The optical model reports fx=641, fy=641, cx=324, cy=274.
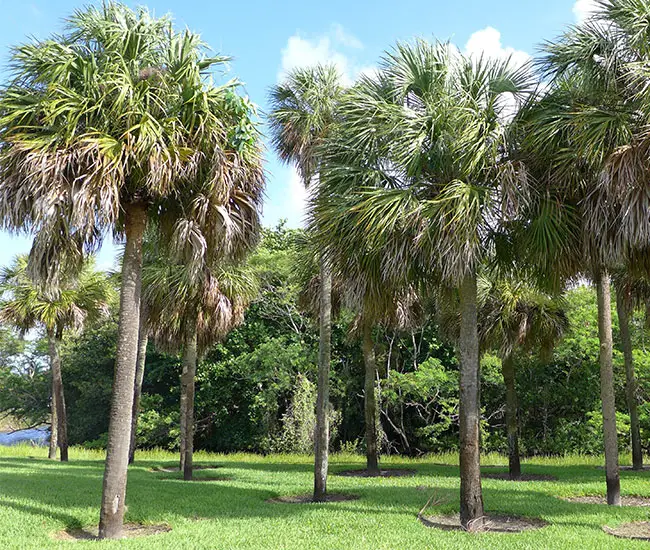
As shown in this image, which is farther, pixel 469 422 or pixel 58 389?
pixel 58 389

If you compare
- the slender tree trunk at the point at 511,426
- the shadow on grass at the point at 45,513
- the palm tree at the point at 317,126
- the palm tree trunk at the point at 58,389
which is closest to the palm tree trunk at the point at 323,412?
the palm tree at the point at 317,126

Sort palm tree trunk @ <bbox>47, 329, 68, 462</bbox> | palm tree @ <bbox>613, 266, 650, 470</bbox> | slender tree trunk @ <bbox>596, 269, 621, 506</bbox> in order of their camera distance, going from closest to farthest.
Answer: palm tree @ <bbox>613, 266, 650, 470</bbox>
slender tree trunk @ <bbox>596, 269, 621, 506</bbox>
palm tree trunk @ <bbox>47, 329, 68, 462</bbox>

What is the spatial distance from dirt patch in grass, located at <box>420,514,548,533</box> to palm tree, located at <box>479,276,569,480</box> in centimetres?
631

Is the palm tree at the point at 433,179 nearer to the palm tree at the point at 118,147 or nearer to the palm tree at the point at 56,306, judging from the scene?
the palm tree at the point at 118,147

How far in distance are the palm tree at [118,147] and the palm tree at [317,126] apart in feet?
11.6

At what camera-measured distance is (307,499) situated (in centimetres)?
1288

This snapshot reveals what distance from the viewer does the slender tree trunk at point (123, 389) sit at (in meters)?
8.62

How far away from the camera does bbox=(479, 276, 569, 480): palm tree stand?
15.9 m

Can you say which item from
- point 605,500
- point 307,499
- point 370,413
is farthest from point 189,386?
point 605,500

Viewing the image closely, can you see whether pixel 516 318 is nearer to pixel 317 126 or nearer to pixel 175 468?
pixel 317 126

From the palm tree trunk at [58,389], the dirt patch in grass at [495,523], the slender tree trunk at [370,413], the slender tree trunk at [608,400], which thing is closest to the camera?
the dirt patch in grass at [495,523]

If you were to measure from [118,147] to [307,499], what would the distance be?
7876 millimetres

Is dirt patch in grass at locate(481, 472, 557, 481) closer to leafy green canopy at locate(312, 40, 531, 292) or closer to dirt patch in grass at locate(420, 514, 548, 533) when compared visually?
dirt patch in grass at locate(420, 514, 548, 533)

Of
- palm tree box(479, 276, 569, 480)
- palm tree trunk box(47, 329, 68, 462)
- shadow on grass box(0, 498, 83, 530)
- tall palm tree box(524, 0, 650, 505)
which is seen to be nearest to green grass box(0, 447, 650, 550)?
shadow on grass box(0, 498, 83, 530)
